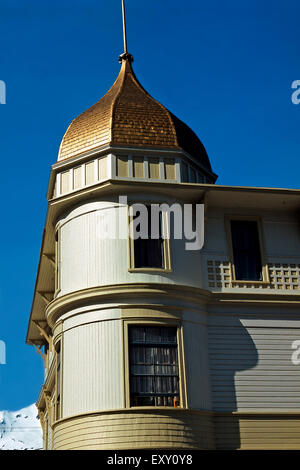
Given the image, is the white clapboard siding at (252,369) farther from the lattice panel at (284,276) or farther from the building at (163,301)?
the lattice panel at (284,276)

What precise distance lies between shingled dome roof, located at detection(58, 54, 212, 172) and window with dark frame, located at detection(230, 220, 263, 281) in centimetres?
273

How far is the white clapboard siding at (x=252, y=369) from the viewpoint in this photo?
21.5 metres

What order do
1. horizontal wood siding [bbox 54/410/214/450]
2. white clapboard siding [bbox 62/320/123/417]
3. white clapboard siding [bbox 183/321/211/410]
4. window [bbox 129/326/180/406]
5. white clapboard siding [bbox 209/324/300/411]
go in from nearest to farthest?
horizontal wood siding [bbox 54/410/214/450] < white clapboard siding [bbox 62/320/123/417] < window [bbox 129/326/180/406] < white clapboard siding [bbox 183/321/211/410] < white clapboard siding [bbox 209/324/300/411]

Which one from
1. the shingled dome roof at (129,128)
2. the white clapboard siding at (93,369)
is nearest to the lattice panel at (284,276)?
the shingled dome roof at (129,128)

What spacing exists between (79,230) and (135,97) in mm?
5831

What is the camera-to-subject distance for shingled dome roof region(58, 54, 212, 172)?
78.5ft

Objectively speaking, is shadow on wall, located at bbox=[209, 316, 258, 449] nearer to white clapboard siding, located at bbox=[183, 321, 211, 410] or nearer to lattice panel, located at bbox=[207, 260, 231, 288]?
white clapboard siding, located at bbox=[183, 321, 211, 410]

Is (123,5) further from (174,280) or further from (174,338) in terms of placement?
(174,338)

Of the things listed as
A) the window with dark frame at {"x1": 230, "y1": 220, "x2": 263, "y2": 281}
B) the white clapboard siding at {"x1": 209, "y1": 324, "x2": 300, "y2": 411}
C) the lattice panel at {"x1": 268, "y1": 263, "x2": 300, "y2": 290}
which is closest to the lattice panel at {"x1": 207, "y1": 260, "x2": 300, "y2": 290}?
the lattice panel at {"x1": 268, "y1": 263, "x2": 300, "y2": 290}

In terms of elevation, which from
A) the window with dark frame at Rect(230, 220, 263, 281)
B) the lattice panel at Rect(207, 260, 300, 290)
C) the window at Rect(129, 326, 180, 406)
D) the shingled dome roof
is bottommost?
the window at Rect(129, 326, 180, 406)

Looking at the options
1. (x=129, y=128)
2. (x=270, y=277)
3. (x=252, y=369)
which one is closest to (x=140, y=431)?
(x=252, y=369)

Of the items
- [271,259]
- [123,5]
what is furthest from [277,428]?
[123,5]

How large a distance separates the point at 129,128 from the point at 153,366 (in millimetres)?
8256

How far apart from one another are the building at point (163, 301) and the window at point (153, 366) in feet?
0.11
